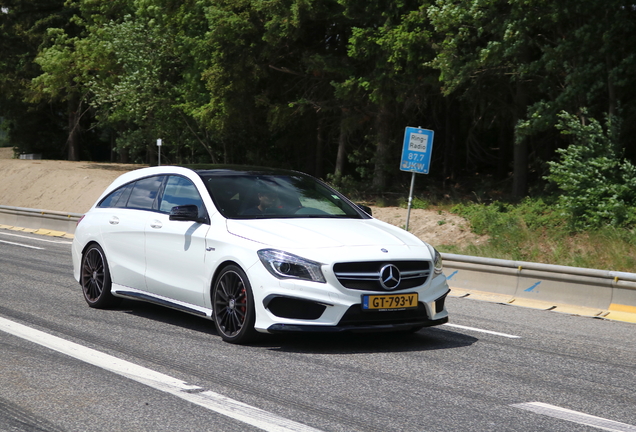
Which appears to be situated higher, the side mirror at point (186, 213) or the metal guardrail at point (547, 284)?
the side mirror at point (186, 213)

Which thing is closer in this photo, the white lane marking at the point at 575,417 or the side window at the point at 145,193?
the white lane marking at the point at 575,417

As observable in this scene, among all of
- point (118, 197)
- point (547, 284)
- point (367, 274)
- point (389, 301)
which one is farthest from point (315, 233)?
point (547, 284)

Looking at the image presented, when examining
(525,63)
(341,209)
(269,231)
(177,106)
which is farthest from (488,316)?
(177,106)

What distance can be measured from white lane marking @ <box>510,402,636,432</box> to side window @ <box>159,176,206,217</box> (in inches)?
155

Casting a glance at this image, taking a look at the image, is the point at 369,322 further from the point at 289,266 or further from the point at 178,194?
the point at 178,194

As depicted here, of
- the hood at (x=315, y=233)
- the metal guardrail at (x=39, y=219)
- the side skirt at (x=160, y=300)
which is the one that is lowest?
the metal guardrail at (x=39, y=219)

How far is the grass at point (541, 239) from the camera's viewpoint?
14.6m

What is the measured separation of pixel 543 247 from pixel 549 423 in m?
14.6

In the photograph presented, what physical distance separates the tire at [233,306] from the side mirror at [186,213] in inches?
28.5

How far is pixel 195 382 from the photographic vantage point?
589 centimetres

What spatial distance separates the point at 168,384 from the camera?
5.82m

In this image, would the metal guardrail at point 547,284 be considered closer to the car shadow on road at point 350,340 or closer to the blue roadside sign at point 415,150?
the car shadow on road at point 350,340

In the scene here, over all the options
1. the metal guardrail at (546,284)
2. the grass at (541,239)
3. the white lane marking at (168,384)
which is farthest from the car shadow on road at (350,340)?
the grass at (541,239)

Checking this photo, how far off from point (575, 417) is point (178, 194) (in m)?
4.76
